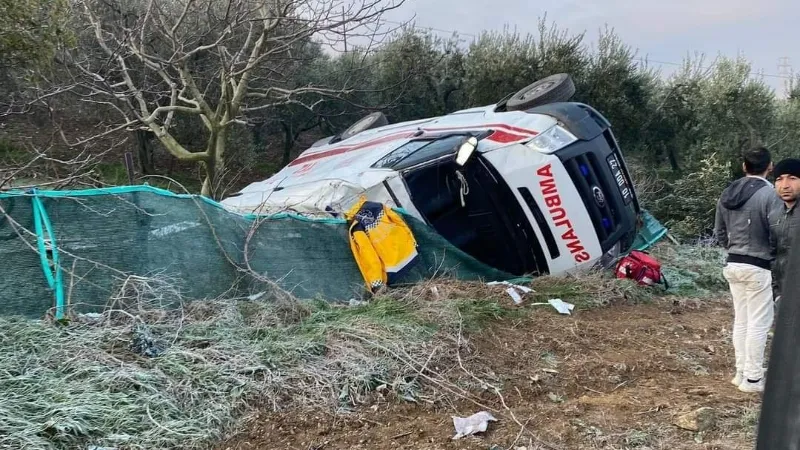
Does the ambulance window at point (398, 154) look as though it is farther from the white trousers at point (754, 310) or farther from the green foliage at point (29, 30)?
the white trousers at point (754, 310)

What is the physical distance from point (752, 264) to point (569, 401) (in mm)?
1493

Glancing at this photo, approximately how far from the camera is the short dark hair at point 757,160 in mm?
4199

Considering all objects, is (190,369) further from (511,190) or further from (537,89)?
(537,89)

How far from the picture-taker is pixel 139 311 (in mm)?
4383

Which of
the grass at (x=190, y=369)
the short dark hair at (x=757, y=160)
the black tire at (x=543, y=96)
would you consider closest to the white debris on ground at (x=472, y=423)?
the grass at (x=190, y=369)

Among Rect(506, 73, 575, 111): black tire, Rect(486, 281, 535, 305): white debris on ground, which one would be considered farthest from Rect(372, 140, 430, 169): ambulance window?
Rect(506, 73, 575, 111): black tire

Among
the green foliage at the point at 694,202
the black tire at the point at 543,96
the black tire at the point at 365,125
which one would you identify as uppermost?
the black tire at the point at 365,125

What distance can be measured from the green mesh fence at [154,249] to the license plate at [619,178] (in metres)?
2.36

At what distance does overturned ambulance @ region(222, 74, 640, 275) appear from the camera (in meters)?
6.34

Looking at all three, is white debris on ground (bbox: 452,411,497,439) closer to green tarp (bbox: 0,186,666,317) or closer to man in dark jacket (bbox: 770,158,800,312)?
man in dark jacket (bbox: 770,158,800,312)

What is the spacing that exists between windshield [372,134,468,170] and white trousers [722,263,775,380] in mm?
2986

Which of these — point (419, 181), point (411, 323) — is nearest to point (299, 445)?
point (411, 323)

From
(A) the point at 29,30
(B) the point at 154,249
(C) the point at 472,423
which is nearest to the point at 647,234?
(C) the point at 472,423

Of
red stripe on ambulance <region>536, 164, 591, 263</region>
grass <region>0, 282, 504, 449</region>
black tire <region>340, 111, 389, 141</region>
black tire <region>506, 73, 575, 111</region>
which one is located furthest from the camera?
black tire <region>340, 111, 389, 141</region>
